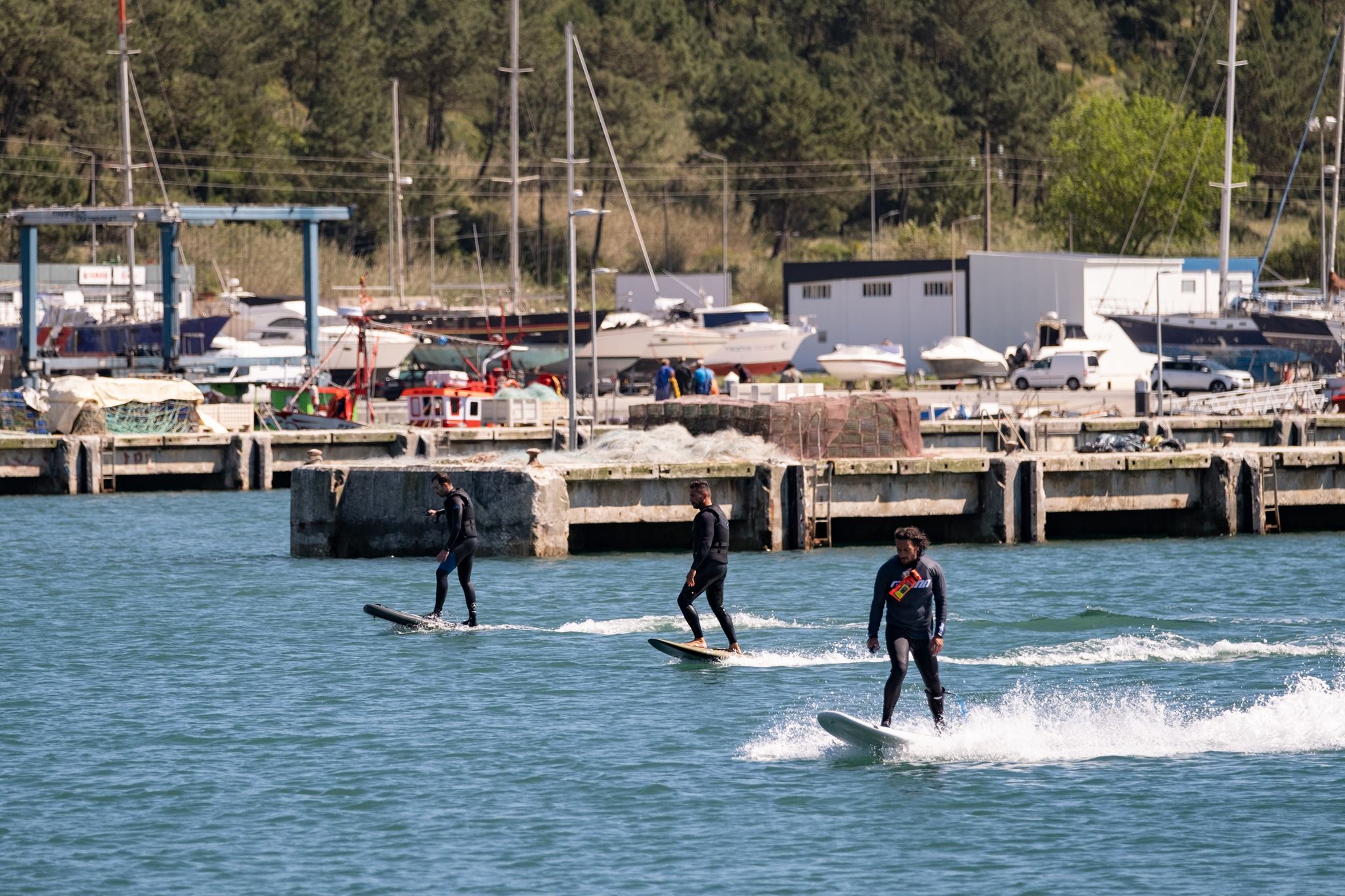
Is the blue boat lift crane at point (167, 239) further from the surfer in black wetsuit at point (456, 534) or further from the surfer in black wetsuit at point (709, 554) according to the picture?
the surfer in black wetsuit at point (709, 554)

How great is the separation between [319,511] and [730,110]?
83675mm

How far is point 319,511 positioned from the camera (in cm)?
3020

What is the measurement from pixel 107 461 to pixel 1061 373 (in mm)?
36513

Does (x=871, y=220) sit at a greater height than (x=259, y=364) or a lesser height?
greater

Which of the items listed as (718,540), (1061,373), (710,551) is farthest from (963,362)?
(710,551)

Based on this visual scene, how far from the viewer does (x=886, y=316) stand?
8056cm

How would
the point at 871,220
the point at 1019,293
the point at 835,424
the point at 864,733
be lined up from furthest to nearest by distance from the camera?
the point at 871,220 → the point at 1019,293 → the point at 835,424 → the point at 864,733

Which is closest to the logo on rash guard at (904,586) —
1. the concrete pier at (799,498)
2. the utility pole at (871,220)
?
the concrete pier at (799,498)

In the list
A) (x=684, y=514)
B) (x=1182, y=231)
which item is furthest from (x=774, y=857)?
(x=1182, y=231)

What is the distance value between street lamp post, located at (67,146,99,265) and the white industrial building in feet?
101

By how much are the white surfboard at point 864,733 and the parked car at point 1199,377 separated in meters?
45.8

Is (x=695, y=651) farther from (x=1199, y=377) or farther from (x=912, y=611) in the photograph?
(x=1199, y=377)

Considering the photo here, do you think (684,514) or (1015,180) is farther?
(1015,180)

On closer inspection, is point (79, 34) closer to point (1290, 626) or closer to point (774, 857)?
point (1290, 626)
